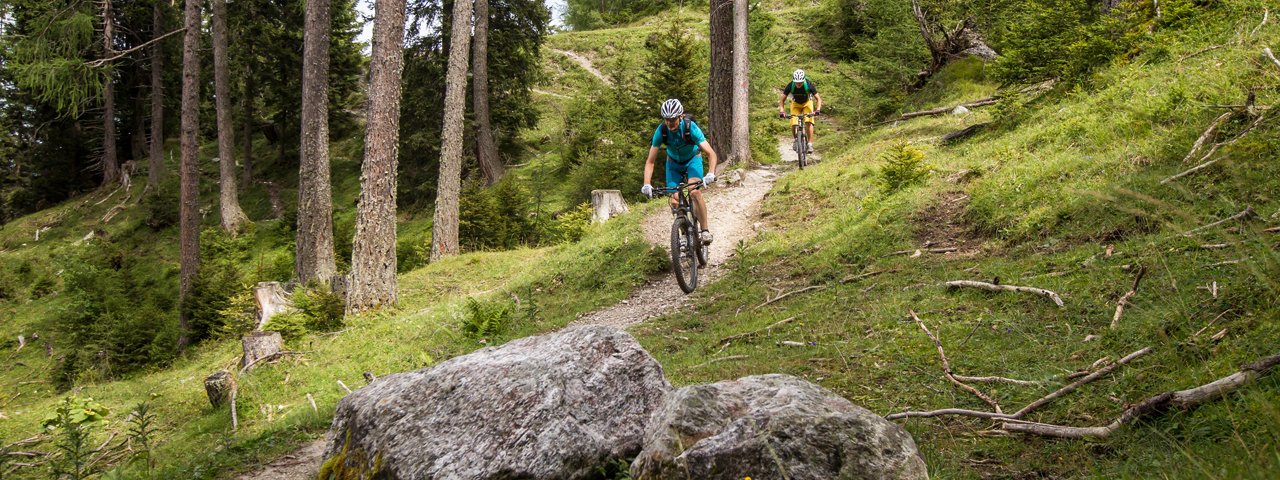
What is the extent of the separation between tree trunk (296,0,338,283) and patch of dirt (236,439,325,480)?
10585mm

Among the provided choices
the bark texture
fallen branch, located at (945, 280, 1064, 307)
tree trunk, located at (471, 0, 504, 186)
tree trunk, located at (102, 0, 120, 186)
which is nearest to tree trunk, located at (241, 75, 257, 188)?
tree trunk, located at (102, 0, 120, 186)

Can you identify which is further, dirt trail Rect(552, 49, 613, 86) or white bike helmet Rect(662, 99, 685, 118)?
dirt trail Rect(552, 49, 613, 86)

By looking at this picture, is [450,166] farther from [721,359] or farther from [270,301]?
[721,359]

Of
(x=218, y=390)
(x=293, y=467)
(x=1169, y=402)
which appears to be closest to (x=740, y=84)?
(x=218, y=390)

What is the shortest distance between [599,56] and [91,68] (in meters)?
23.9

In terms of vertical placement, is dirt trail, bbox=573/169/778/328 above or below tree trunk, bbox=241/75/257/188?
below

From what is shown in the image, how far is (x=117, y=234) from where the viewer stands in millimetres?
27562

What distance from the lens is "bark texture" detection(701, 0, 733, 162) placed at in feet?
54.2

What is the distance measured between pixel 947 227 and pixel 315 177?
1320 centimetres

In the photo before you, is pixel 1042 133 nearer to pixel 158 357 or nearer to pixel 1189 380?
pixel 1189 380

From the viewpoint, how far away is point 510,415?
3926 mm

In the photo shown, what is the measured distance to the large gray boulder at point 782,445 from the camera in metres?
2.96

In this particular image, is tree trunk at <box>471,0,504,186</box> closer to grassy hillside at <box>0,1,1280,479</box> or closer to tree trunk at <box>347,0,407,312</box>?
grassy hillside at <box>0,1,1280,479</box>

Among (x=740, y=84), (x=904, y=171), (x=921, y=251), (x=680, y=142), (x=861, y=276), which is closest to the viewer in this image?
(x=861, y=276)
